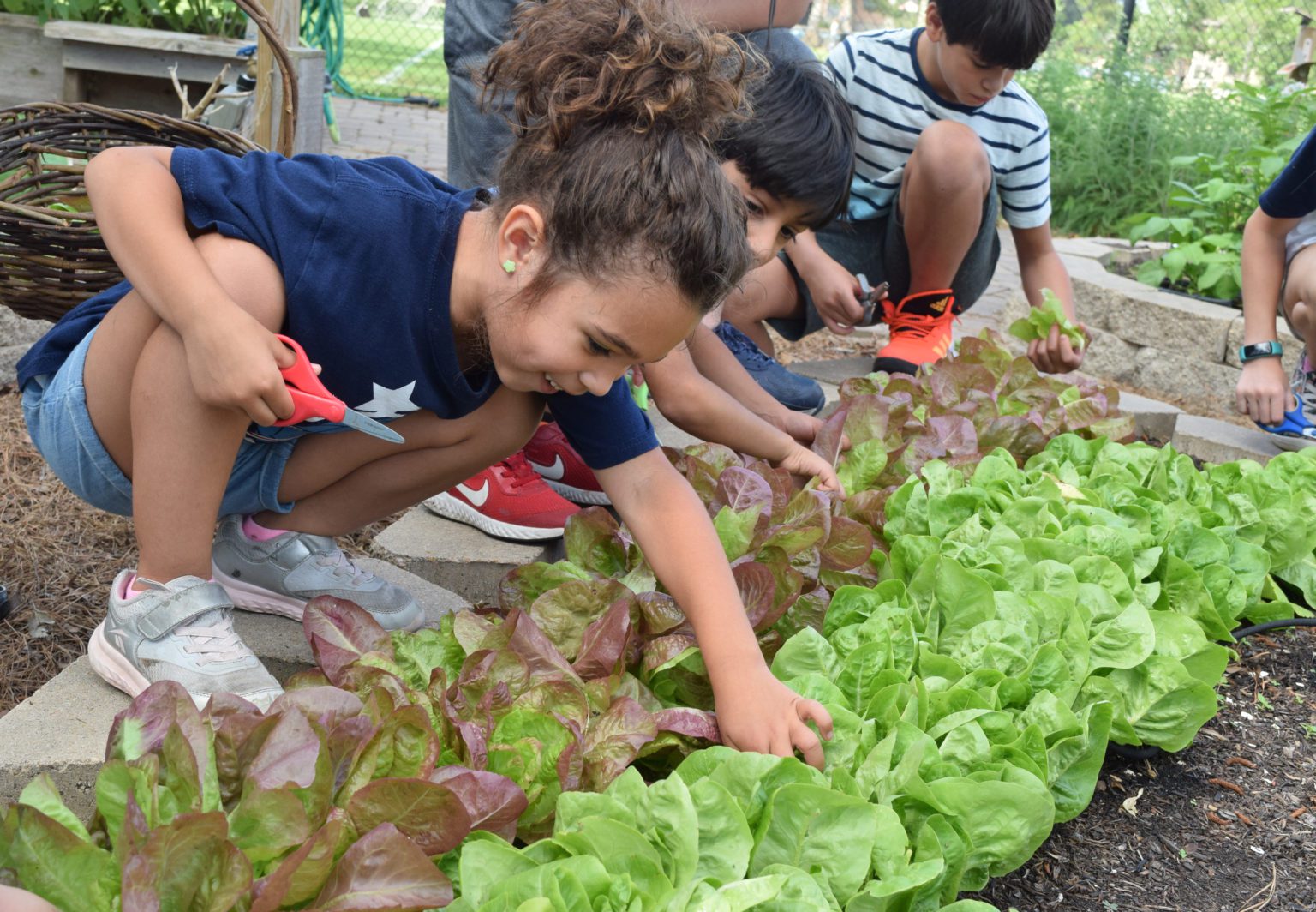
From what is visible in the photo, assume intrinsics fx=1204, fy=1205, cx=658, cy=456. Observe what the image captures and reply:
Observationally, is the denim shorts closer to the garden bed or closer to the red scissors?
the red scissors

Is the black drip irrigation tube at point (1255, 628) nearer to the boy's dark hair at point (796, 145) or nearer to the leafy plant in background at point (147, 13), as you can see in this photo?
the boy's dark hair at point (796, 145)

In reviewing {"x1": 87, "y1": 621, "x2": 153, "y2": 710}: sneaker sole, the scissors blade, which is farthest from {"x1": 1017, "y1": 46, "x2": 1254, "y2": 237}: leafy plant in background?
{"x1": 87, "y1": 621, "x2": 153, "y2": 710}: sneaker sole

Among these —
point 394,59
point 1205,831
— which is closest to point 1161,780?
point 1205,831

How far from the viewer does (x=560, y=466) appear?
2395mm

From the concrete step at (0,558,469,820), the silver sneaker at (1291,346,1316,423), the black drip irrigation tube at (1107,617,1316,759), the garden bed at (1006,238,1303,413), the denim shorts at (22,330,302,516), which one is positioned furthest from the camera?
the garden bed at (1006,238,1303,413)

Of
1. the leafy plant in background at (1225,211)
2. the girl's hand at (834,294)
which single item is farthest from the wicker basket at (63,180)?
the leafy plant in background at (1225,211)

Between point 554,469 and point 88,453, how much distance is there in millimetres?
944

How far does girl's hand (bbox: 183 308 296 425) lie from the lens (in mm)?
1382

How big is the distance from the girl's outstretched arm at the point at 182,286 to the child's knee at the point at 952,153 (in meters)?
1.92

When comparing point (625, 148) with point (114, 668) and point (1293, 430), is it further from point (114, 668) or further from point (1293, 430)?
point (1293, 430)

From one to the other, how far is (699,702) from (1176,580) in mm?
924

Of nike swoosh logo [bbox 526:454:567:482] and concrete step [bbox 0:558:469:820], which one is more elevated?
concrete step [bbox 0:558:469:820]

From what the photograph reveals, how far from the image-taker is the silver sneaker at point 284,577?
182 centimetres

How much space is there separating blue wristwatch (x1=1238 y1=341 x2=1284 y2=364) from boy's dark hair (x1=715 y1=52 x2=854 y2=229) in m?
1.70
